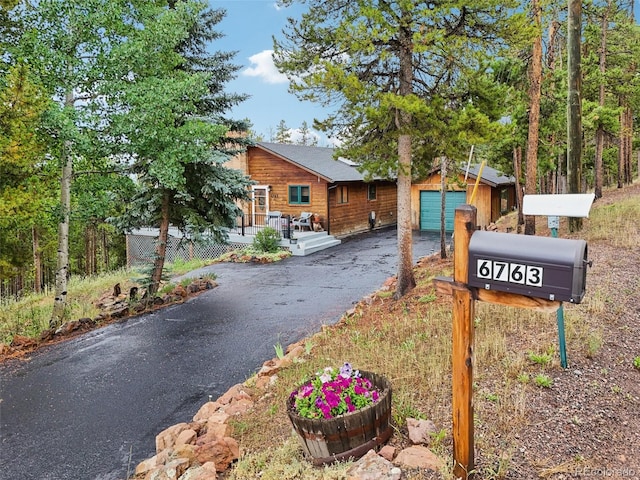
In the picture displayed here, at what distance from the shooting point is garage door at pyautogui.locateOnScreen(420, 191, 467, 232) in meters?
26.1

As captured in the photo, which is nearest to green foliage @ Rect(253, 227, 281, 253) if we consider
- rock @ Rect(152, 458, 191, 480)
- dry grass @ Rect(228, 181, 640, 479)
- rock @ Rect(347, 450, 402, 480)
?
dry grass @ Rect(228, 181, 640, 479)

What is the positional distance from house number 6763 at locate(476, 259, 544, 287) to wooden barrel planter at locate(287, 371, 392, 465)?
1461mm

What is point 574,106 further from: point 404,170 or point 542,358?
point 542,358

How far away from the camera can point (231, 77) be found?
617 inches

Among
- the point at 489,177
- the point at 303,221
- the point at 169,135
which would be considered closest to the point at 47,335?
the point at 169,135

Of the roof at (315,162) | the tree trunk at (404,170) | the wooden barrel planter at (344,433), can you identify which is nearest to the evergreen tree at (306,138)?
the roof at (315,162)

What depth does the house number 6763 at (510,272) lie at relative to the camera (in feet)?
8.90

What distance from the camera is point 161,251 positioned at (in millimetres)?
12555

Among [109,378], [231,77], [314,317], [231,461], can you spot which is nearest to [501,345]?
[231,461]

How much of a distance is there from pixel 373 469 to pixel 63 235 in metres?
9.50

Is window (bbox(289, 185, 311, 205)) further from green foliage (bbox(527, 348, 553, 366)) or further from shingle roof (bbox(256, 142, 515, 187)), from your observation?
green foliage (bbox(527, 348, 553, 366))

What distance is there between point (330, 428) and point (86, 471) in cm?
305

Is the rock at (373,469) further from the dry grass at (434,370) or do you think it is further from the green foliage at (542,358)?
the green foliage at (542,358)

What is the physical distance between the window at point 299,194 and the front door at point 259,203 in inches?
55.5
